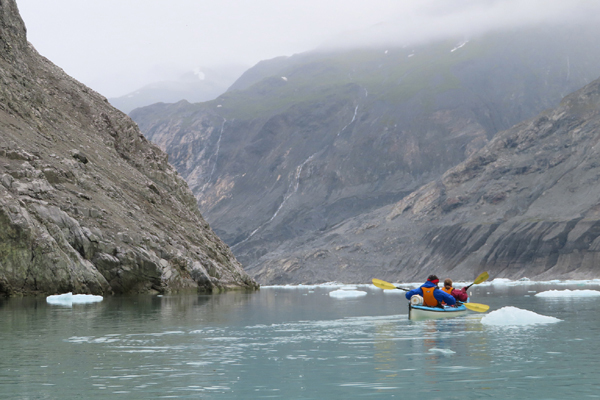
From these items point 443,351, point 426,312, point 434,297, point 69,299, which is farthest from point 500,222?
point 443,351

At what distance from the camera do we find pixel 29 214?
51812mm

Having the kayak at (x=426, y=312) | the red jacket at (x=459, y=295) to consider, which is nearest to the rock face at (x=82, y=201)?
the kayak at (x=426, y=312)

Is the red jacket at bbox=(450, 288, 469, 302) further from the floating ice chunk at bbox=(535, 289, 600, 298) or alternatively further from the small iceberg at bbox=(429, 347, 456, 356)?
the floating ice chunk at bbox=(535, 289, 600, 298)

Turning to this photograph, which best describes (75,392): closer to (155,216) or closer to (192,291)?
(192,291)

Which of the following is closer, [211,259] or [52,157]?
[52,157]

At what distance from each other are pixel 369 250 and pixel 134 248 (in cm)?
12085

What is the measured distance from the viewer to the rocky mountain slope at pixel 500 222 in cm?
13800

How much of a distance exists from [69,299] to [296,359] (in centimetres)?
3302

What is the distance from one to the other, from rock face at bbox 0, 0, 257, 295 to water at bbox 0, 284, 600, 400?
1949cm

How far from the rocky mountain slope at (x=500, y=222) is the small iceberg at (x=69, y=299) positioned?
105 m

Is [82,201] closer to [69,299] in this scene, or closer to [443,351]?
[69,299]

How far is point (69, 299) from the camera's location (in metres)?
47.4

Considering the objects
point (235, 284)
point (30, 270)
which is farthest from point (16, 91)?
point (235, 284)

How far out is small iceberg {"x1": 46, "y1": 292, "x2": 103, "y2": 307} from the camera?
151ft
